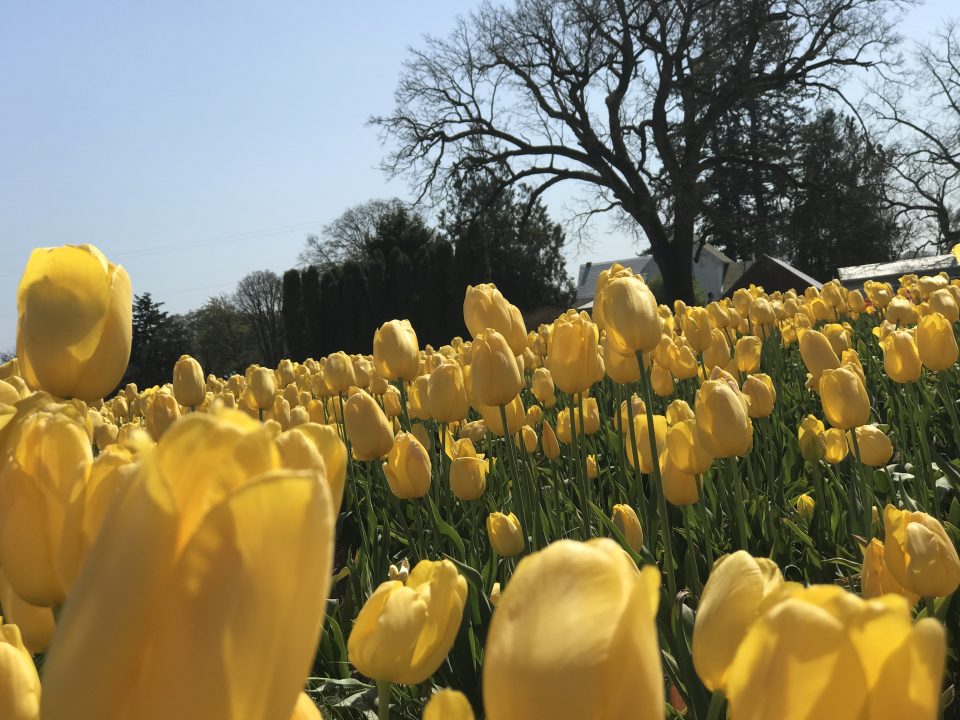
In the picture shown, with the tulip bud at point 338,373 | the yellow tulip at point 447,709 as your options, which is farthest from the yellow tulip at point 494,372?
the tulip bud at point 338,373

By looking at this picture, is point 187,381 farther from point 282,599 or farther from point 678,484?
point 282,599

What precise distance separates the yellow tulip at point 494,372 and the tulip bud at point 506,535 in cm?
27

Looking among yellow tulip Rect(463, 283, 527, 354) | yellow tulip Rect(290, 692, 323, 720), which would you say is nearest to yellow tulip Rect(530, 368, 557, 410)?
yellow tulip Rect(463, 283, 527, 354)

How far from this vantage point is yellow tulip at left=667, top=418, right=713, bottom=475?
6.55 feet

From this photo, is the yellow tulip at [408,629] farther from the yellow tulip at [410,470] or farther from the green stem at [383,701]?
the yellow tulip at [410,470]

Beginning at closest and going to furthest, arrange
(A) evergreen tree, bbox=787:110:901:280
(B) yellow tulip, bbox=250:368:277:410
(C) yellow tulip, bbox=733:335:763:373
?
(C) yellow tulip, bbox=733:335:763:373 → (B) yellow tulip, bbox=250:368:277:410 → (A) evergreen tree, bbox=787:110:901:280

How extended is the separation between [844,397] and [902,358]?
609 millimetres

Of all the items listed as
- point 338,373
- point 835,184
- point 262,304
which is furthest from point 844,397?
point 262,304

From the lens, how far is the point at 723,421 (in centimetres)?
182

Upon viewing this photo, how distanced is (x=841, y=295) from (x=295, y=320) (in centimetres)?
2499

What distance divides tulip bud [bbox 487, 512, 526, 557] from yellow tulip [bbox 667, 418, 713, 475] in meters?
0.39

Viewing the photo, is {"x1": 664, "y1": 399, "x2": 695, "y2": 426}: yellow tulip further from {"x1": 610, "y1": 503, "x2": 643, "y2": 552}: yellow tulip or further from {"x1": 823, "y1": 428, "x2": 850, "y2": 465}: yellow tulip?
{"x1": 823, "y1": 428, "x2": 850, "y2": 465}: yellow tulip

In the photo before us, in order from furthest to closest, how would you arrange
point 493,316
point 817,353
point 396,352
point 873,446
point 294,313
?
point 294,313 → point 817,353 → point 396,352 → point 873,446 → point 493,316

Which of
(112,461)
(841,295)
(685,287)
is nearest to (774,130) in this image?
(685,287)
